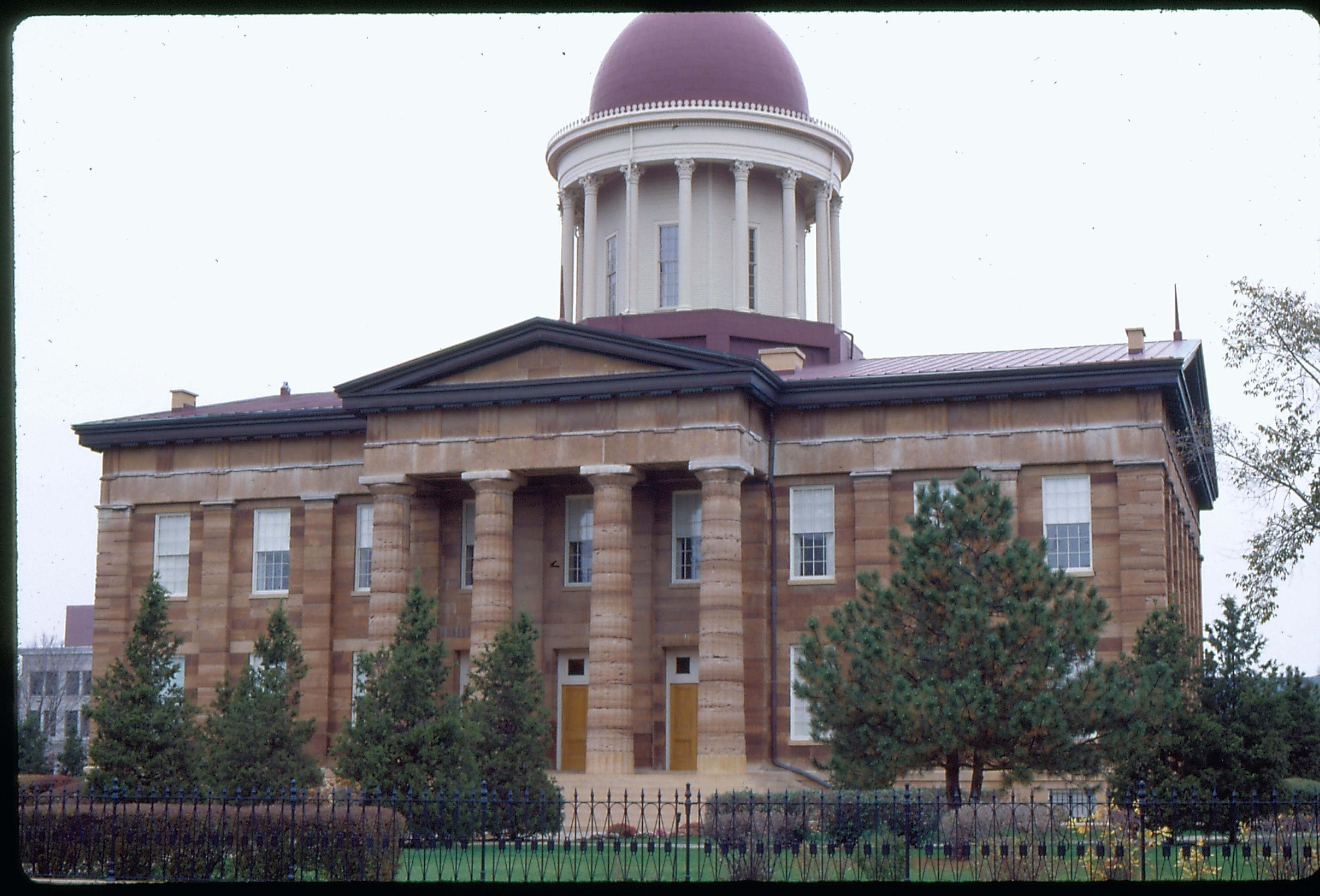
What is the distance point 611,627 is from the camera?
38.9 metres

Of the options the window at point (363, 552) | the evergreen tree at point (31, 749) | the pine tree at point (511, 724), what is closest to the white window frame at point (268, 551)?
the window at point (363, 552)

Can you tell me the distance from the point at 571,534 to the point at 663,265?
11464 mm

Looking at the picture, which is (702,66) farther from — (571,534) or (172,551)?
(172,551)

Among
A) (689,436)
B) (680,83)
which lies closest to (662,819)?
(689,436)

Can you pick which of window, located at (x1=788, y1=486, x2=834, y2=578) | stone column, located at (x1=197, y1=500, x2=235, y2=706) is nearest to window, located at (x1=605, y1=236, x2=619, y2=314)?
window, located at (x1=788, y1=486, x2=834, y2=578)

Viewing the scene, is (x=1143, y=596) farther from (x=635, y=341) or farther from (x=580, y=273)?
(x=580, y=273)

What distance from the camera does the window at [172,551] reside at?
155 feet

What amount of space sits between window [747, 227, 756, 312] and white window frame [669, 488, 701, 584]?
10258mm

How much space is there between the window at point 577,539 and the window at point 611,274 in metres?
10.8

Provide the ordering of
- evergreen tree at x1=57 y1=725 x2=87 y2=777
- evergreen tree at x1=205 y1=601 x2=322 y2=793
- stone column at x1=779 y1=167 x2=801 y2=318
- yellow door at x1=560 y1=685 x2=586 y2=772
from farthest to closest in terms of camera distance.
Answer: stone column at x1=779 y1=167 x2=801 y2=318, evergreen tree at x1=57 y1=725 x2=87 y2=777, yellow door at x1=560 y1=685 x2=586 y2=772, evergreen tree at x1=205 y1=601 x2=322 y2=793

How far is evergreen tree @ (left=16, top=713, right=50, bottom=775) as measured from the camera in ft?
168

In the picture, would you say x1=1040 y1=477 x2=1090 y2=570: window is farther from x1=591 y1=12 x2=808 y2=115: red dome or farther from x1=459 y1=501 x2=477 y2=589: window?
x1=591 y1=12 x2=808 y2=115: red dome

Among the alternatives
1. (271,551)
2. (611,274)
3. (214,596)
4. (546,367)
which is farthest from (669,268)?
(214,596)

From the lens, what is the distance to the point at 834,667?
27.6m
